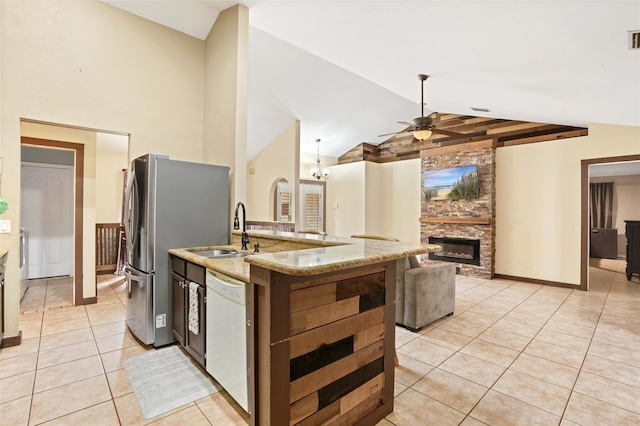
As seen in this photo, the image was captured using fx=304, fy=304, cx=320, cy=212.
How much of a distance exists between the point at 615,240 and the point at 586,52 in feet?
27.3

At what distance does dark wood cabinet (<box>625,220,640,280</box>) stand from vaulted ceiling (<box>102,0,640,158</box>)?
97.4 inches

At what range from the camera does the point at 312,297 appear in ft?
4.95

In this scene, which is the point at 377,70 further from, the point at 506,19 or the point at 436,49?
the point at 506,19

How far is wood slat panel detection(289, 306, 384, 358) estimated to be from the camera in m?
1.46

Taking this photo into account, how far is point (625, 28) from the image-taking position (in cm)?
214

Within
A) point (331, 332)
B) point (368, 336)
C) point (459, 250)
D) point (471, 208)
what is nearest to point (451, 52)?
point (368, 336)

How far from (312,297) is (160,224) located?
208 cm

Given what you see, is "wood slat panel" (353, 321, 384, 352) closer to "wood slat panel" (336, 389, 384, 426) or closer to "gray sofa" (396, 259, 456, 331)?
"wood slat panel" (336, 389, 384, 426)

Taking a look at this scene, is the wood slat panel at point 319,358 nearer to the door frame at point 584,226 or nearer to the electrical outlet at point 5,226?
the electrical outlet at point 5,226

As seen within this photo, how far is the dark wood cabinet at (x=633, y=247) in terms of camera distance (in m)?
5.76

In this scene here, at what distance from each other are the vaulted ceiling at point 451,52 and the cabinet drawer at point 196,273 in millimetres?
2701

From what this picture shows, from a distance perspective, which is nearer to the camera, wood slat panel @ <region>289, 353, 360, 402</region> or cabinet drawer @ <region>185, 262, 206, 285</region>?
wood slat panel @ <region>289, 353, 360, 402</region>

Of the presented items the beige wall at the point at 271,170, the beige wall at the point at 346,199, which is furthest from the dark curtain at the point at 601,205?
the beige wall at the point at 271,170

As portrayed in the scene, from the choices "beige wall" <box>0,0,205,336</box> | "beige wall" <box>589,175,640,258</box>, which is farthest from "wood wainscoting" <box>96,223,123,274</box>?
"beige wall" <box>589,175,640,258</box>
